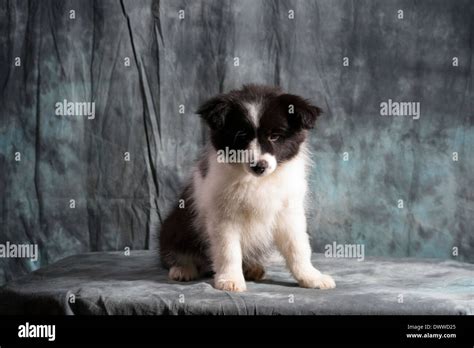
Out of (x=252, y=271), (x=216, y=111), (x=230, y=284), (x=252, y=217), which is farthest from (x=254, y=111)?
(x=252, y=271)

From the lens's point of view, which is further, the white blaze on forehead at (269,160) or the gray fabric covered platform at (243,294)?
the white blaze on forehead at (269,160)

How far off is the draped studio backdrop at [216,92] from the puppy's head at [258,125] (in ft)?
4.88

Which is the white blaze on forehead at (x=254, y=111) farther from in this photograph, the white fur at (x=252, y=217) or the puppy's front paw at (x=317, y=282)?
the puppy's front paw at (x=317, y=282)

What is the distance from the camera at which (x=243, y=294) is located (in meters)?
4.01

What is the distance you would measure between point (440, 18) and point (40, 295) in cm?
344

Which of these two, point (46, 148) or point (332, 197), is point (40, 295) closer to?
point (46, 148)

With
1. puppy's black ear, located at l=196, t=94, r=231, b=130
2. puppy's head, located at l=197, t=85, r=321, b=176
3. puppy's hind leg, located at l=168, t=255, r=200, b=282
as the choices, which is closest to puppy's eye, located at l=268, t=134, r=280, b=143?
puppy's head, located at l=197, t=85, r=321, b=176

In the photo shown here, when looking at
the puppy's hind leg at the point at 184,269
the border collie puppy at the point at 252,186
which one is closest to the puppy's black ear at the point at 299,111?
the border collie puppy at the point at 252,186

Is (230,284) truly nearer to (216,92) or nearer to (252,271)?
(252,271)

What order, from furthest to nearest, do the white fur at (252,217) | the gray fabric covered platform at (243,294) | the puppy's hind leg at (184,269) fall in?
the puppy's hind leg at (184,269), the white fur at (252,217), the gray fabric covered platform at (243,294)

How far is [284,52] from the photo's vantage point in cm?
564

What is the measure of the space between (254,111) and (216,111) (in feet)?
0.67

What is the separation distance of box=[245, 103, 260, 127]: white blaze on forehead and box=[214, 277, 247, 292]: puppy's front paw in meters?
0.85

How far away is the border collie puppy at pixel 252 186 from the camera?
407cm
